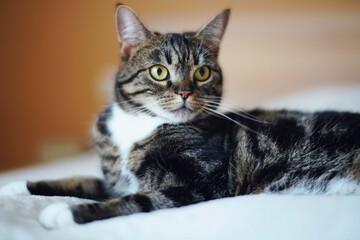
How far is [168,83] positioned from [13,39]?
6.36ft

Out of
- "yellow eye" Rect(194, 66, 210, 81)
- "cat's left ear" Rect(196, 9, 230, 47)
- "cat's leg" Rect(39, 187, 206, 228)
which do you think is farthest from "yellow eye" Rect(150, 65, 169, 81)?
"cat's leg" Rect(39, 187, 206, 228)

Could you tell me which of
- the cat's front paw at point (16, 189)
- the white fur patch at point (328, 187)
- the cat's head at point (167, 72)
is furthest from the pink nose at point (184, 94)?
the cat's front paw at point (16, 189)

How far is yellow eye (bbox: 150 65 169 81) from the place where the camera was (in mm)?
1188

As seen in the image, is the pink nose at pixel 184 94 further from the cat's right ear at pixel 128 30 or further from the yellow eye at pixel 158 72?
the cat's right ear at pixel 128 30

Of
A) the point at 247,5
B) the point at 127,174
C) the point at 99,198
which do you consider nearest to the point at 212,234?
the point at 127,174

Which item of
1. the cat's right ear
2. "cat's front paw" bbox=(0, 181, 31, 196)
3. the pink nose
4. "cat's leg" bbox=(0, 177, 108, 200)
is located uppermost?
the cat's right ear

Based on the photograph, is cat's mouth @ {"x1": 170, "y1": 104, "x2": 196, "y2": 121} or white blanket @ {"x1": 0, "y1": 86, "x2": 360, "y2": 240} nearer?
white blanket @ {"x1": 0, "y1": 86, "x2": 360, "y2": 240}

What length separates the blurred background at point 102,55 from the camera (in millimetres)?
2303

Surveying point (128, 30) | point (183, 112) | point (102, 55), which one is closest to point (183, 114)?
point (183, 112)

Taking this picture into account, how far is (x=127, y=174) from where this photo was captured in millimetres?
1178

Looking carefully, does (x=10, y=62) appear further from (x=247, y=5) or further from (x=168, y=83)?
(x=168, y=83)

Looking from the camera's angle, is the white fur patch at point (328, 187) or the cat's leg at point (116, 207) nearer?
the cat's leg at point (116, 207)

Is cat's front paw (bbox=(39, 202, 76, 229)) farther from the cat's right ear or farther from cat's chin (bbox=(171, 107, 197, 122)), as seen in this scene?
the cat's right ear

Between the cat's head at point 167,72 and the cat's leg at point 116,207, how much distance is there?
0.90ft
